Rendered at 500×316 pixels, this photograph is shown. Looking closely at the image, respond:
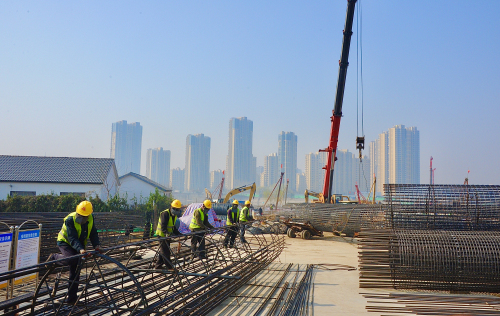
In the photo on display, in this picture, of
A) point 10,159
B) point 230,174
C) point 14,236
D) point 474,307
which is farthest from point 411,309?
point 230,174

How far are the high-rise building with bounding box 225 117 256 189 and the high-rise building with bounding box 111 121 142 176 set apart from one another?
130 feet

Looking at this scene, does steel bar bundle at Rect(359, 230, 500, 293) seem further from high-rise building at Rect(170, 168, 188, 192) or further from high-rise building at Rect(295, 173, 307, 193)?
high-rise building at Rect(295, 173, 307, 193)

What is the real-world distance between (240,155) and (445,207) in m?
163

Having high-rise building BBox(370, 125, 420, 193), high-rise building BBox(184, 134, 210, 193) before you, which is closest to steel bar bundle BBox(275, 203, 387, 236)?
high-rise building BBox(370, 125, 420, 193)

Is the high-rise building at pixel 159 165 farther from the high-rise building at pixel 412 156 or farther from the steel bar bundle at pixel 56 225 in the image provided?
the steel bar bundle at pixel 56 225

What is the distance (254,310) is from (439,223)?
7.35m

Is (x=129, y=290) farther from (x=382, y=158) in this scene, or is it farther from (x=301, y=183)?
(x=301, y=183)

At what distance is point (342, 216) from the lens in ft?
67.2

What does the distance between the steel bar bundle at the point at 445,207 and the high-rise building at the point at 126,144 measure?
532 feet

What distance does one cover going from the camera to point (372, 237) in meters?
10.1

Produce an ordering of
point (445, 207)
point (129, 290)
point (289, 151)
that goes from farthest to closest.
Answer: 1. point (289, 151)
2. point (445, 207)
3. point (129, 290)

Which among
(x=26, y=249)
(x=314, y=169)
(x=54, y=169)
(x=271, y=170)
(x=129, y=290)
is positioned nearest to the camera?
(x=129, y=290)

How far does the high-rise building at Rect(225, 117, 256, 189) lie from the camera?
17211 centimetres

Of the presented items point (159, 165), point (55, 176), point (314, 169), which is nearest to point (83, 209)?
point (55, 176)
